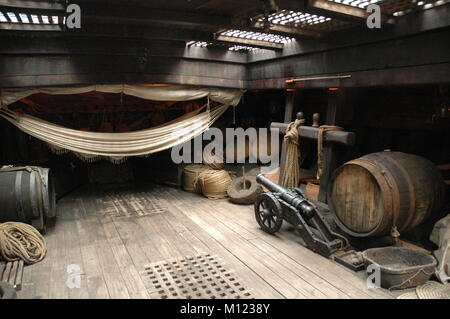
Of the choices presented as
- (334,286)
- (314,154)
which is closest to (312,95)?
(314,154)

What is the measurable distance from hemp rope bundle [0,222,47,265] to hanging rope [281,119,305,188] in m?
3.60

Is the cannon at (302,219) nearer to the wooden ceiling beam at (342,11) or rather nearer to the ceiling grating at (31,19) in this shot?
the wooden ceiling beam at (342,11)

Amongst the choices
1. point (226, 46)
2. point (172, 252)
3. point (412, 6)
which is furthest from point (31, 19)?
point (412, 6)

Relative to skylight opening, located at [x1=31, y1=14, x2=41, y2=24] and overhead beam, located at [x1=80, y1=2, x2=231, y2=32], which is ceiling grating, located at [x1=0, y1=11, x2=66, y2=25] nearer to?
skylight opening, located at [x1=31, y1=14, x2=41, y2=24]

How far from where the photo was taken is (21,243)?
407 cm

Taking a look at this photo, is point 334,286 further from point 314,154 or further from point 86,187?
point 86,187

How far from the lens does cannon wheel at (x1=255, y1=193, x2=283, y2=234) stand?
14.6 ft

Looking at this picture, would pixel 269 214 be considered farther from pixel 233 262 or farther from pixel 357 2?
pixel 357 2

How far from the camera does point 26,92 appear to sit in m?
4.97

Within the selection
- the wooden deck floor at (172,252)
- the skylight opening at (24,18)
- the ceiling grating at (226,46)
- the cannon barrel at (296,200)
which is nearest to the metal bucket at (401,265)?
the wooden deck floor at (172,252)

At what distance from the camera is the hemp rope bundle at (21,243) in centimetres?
391

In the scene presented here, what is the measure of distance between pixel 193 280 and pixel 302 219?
1.57 meters

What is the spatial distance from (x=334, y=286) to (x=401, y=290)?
0.62m

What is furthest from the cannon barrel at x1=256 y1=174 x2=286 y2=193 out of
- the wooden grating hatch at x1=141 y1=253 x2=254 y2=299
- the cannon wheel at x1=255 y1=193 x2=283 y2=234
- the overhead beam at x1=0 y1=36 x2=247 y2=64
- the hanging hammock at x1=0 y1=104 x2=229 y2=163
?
the overhead beam at x1=0 y1=36 x2=247 y2=64
